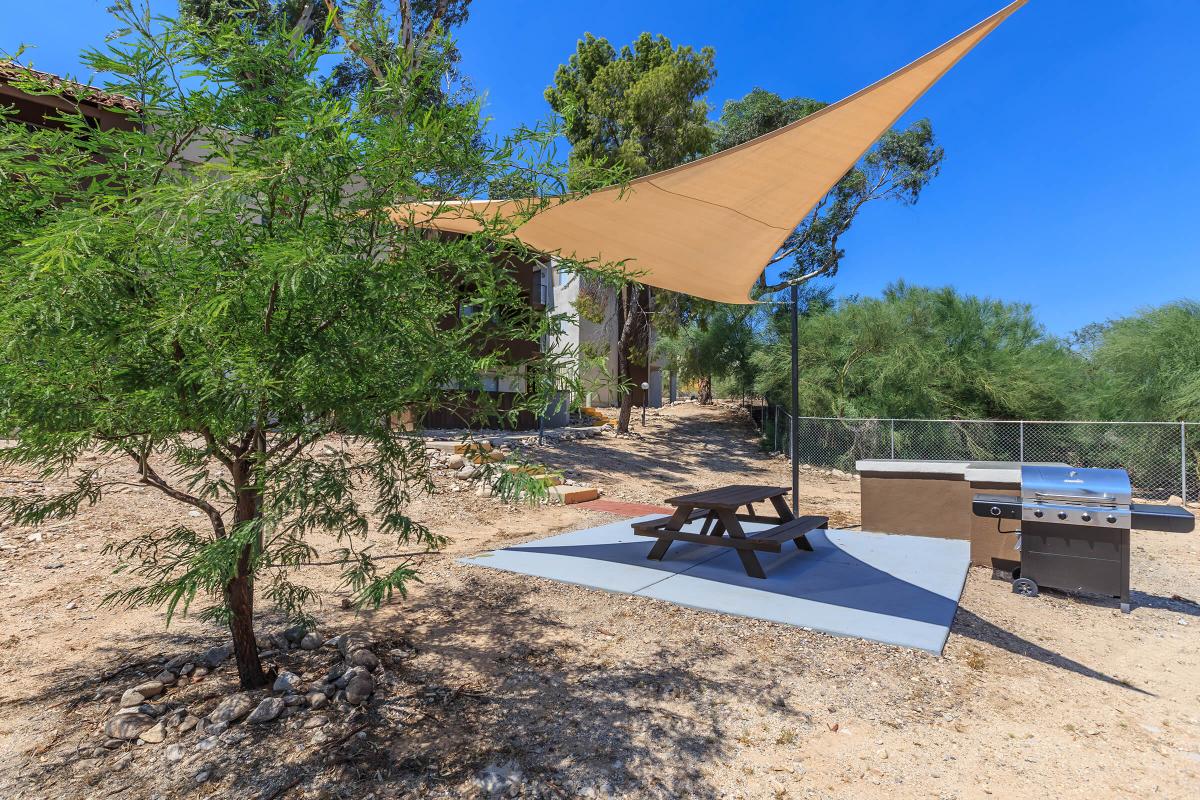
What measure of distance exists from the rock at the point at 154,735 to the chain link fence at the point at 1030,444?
5.63 metres

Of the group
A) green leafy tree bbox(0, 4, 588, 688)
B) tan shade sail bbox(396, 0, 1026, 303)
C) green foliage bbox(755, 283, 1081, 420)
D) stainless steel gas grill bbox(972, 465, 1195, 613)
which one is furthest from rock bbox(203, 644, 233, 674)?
green foliage bbox(755, 283, 1081, 420)

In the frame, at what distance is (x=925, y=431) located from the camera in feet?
38.3

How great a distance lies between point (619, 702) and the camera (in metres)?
2.73

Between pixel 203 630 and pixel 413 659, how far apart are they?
4.47 ft

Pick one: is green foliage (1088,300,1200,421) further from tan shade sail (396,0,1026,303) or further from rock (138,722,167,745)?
rock (138,722,167,745)

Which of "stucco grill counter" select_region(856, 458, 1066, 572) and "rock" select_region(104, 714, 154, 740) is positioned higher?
"stucco grill counter" select_region(856, 458, 1066, 572)

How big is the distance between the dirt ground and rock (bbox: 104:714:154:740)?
7cm

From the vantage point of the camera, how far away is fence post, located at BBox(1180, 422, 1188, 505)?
8.35 metres

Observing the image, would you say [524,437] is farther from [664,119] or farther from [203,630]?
[203,630]

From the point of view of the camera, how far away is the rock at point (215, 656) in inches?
118

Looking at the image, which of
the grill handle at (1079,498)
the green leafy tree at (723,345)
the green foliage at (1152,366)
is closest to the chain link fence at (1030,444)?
the green foliage at (1152,366)

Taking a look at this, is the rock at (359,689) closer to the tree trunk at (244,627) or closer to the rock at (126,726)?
the tree trunk at (244,627)

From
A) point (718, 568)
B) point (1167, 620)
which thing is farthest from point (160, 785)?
point (1167, 620)

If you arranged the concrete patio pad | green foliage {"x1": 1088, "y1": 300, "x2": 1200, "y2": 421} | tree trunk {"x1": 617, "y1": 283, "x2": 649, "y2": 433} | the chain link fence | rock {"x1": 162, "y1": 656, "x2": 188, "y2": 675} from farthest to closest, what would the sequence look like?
tree trunk {"x1": 617, "y1": 283, "x2": 649, "y2": 433}
green foliage {"x1": 1088, "y1": 300, "x2": 1200, "y2": 421}
the chain link fence
the concrete patio pad
rock {"x1": 162, "y1": 656, "x2": 188, "y2": 675}
